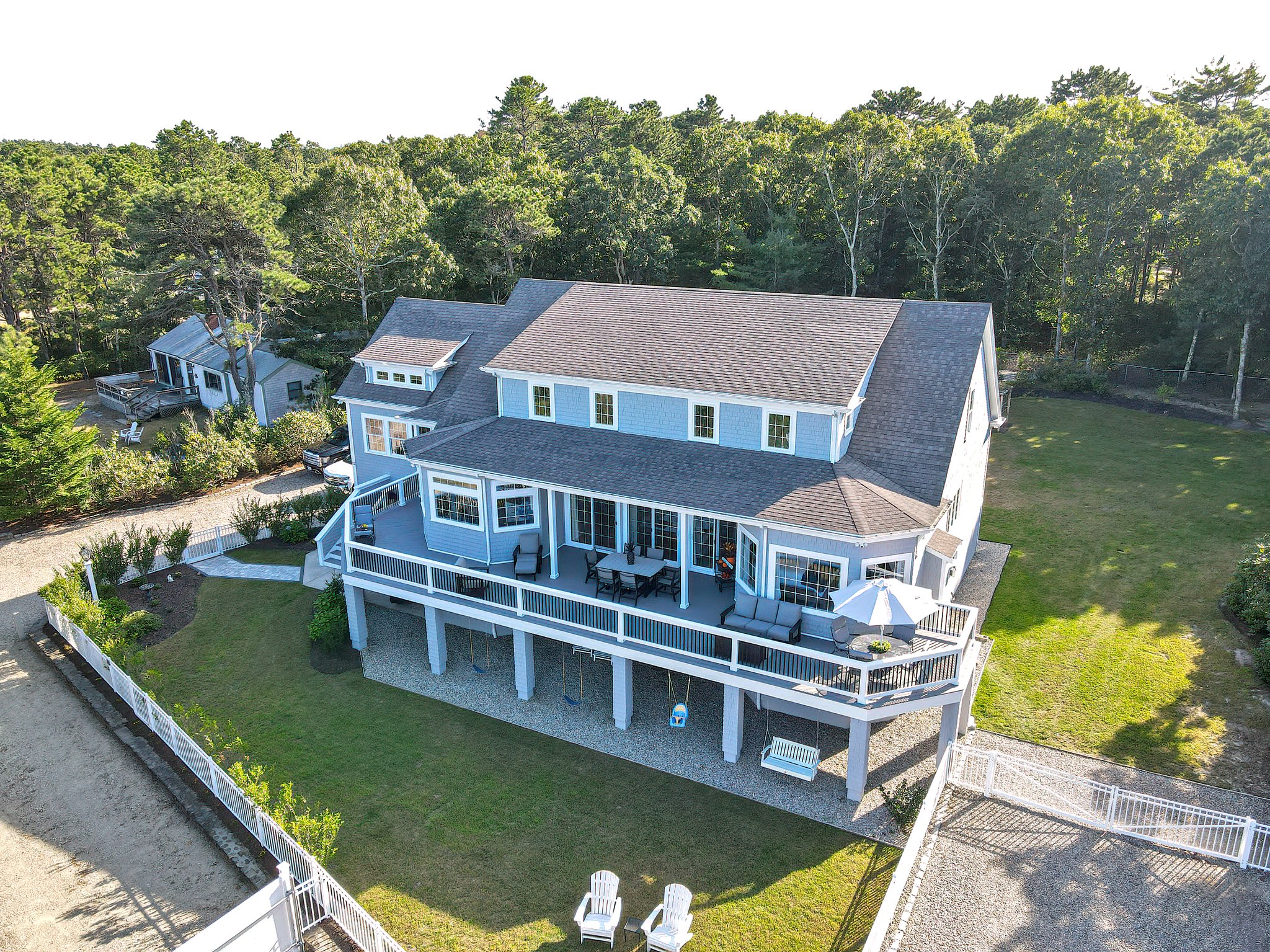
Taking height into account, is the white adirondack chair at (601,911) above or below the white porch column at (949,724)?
below

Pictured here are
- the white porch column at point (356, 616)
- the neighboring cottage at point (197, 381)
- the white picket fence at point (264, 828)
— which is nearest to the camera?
the white picket fence at point (264, 828)

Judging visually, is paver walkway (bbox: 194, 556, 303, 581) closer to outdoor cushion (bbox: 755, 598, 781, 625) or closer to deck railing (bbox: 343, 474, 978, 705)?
deck railing (bbox: 343, 474, 978, 705)

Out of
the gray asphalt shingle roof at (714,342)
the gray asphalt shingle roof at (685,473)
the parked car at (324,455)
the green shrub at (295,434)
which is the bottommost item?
the parked car at (324,455)

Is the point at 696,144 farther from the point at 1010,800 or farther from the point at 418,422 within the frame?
the point at 1010,800

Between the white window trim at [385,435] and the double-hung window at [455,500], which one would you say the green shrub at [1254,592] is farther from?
the white window trim at [385,435]

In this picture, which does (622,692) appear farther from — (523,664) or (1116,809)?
(1116,809)

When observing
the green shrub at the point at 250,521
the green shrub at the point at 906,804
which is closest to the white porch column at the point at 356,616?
the green shrub at the point at 250,521

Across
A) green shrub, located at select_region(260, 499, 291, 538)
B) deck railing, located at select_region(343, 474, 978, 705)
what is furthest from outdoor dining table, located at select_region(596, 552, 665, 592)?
green shrub, located at select_region(260, 499, 291, 538)
